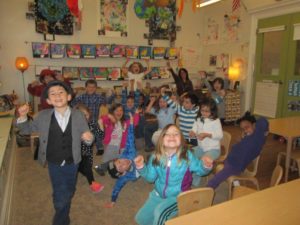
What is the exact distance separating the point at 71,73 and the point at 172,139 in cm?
477

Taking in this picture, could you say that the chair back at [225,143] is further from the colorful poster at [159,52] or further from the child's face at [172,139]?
the colorful poster at [159,52]

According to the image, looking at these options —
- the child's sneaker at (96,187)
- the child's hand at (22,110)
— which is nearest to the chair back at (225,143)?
the child's sneaker at (96,187)

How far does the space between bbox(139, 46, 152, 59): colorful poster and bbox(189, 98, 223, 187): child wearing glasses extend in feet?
13.0

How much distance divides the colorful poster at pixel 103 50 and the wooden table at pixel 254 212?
5.42m

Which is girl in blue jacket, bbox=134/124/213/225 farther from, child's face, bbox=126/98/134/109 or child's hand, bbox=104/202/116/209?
child's face, bbox=126/98/134/109

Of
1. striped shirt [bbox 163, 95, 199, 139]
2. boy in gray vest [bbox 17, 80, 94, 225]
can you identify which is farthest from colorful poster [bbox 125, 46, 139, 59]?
boy in gray vest [bbox 17, 80, 94, 225]

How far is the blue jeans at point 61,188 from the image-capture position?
203cm

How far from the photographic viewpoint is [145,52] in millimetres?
6754

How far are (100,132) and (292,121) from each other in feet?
8.44

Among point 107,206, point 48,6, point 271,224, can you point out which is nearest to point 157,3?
point 48,6

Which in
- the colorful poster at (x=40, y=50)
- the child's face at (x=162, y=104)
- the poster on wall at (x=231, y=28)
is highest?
the poster on wall at (x=231, y=28)

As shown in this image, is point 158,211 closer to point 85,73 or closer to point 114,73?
point 85,73

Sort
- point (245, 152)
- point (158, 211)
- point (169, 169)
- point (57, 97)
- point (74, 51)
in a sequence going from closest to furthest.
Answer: point (158, 211) → point (169, 169) → point (57, 97) → point (245, 152) → point (74, 51)

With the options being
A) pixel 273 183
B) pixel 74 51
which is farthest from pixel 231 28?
pixel 273 183
